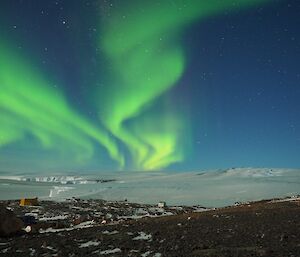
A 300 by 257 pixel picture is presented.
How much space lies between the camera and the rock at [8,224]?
24497mm

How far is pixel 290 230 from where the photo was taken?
1962 centimetres

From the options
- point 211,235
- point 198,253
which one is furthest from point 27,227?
point 198,253

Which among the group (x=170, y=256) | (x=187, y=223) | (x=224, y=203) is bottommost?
(x=170, y=256)

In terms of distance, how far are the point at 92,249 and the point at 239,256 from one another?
6708 millimetres

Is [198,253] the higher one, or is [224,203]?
[224,203]

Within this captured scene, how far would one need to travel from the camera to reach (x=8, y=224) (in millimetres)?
24812

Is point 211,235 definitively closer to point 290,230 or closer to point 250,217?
point 290,230

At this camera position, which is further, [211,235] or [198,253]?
[211,235]

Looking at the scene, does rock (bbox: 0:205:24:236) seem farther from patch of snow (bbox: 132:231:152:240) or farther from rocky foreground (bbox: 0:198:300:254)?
patch of snow (bbox: 132:231:152:240)

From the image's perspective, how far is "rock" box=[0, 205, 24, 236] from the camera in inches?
964

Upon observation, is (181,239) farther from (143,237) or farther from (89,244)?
(89,244)

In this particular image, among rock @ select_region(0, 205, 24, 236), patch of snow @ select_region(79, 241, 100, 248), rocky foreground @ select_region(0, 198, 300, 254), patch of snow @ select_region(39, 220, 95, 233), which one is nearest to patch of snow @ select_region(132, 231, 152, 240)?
rocky foreground @ select_region(0, 198, 300, 254)

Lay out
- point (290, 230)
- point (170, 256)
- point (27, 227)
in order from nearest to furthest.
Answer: point (170, 256) < point (290, 230) < point (27, 227)

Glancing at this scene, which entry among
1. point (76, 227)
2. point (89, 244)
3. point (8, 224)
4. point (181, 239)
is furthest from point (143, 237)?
point (76, 227)
